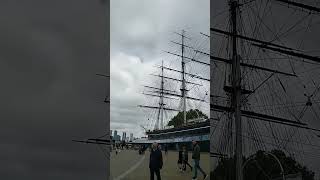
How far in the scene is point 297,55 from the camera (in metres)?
14.2

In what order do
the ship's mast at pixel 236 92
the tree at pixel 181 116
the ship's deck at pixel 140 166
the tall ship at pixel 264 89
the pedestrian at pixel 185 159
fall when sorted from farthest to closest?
the tree at pixel 181 116 < the ship's mast at pixel 236 92 < the tall ship at pixel 264 89 < the pedestrian at pixel 185 159 < the ship's deck at pixel 140 166

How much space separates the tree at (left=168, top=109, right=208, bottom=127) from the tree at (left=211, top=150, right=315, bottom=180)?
1.84 meters

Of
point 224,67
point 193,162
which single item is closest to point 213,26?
point 224,67

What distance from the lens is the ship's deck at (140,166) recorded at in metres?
12.4

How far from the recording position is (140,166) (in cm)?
1259

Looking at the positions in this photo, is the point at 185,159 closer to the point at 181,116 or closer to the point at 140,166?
the point at 140,166

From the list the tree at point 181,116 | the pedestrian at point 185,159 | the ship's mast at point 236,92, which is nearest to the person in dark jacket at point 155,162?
the pedestrian at point 185,159

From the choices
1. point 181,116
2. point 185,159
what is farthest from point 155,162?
point 181,116

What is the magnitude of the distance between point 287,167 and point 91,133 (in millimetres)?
5989

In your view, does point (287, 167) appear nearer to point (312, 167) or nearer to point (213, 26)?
point (312, 167)

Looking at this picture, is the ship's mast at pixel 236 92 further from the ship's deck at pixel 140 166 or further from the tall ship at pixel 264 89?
the ship's deck at pixel 140 166

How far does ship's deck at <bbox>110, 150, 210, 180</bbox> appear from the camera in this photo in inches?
487

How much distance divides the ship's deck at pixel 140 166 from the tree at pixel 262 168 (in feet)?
3.38

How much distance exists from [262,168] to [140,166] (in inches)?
152
